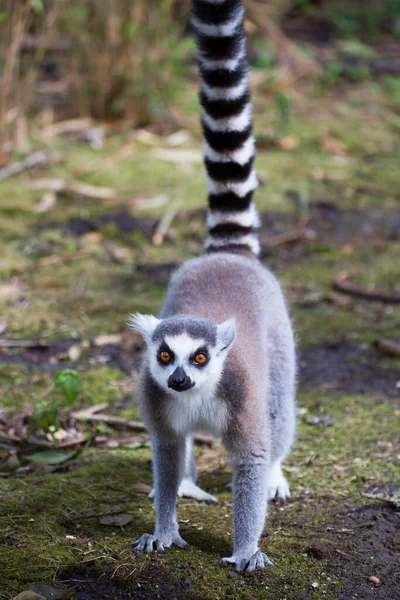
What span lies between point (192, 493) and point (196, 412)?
0.72 meters

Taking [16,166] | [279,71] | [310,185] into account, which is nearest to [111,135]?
[16,166]

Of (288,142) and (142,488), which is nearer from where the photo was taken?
(142,488)

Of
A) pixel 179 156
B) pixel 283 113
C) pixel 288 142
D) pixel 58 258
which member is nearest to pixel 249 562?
pixel 58 258

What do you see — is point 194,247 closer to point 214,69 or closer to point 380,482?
point 214,69

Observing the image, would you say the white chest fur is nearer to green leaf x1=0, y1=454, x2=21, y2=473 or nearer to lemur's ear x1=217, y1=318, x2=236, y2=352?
lemur's ear x1=217, y1=318, x2=236, y2=352

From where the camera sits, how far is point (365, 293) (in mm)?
6367

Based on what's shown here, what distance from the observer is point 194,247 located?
7.12 meters

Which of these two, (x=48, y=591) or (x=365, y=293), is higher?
(x=48, y=591)

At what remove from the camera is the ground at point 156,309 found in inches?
121

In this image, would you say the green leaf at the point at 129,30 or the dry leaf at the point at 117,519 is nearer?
the dry leaf at the point at 117,519

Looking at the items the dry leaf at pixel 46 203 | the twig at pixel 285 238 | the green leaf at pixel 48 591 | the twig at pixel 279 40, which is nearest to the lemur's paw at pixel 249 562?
the green leaf at pixel 48 591

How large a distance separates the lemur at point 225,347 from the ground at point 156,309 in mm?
204

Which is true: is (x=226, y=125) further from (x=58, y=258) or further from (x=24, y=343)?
(x=58, y=258)

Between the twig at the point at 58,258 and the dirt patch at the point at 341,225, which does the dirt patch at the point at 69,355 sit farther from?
the dirt patch at the point at 341,225
